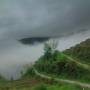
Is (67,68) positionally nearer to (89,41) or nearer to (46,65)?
(46,65)

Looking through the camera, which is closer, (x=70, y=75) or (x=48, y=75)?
(x=70, y=75)

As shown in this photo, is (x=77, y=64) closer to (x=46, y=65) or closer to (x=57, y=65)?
(x=57, y=65)

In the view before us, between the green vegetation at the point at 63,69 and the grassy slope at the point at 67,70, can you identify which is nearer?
the grassy slope at the point at 67,70

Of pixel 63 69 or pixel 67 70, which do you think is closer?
pixel 67 70

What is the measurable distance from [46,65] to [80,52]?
42.8 feet

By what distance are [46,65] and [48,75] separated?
47.5 feet

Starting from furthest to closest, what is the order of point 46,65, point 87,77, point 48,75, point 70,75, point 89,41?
point 89,41 < point 46,65 < point 48,75 < point 70,75 < point 87,77

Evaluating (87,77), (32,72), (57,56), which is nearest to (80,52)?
(57,56)

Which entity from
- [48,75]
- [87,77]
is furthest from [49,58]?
[87,77]

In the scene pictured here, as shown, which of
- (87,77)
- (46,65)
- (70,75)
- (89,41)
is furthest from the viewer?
(89,41)

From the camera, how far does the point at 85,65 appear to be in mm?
131875

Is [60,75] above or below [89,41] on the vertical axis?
below

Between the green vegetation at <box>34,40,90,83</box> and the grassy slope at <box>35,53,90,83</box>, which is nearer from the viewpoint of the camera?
the grassy slope at <box>35,53,90,83</box>

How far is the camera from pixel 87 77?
386ft
